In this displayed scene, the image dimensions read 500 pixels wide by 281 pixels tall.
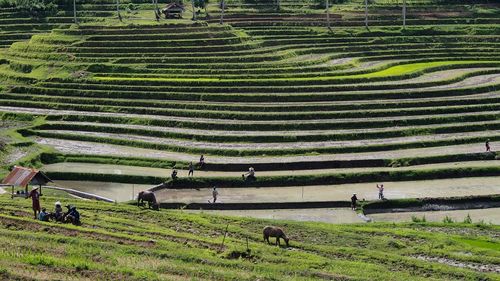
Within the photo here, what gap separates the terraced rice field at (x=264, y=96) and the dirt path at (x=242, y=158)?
0.12 meters

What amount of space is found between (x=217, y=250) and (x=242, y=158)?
65.2 feet

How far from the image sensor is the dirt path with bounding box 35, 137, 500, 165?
144 ft

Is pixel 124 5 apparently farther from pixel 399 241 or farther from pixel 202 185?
pixel 399 241

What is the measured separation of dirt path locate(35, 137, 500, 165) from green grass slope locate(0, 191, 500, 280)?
11.5 meters

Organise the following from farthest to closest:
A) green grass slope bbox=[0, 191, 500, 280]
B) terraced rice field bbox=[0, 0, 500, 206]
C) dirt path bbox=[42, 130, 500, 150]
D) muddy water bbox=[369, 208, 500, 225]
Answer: dirt path bbox=[42, 130, 500, 150]
terraced rice field bbox=[0, 0, 500, 206]
muddy water bbox=[369, 208, 500, 225]
green grass slope bbox=[0, 191, 500, 280]

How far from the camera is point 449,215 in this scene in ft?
123

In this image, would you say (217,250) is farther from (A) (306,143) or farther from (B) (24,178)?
(A) (306,143)

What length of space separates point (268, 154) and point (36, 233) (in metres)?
21.8

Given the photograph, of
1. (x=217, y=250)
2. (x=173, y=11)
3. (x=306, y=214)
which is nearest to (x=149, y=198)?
(x=306, y=214)

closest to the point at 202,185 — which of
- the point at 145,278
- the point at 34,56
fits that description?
the point at 145,278

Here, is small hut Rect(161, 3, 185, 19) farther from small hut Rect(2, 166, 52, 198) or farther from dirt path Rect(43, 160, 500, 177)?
small hut Rect(2, 166, 52, 198)

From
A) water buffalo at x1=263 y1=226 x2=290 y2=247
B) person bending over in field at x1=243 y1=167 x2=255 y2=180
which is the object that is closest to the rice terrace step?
water buffalo at x1=263 y1=226 x2=290 y2=247

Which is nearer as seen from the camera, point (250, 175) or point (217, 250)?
point (217, 250)

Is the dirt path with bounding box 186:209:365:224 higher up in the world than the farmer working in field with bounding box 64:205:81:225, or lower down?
lower down
